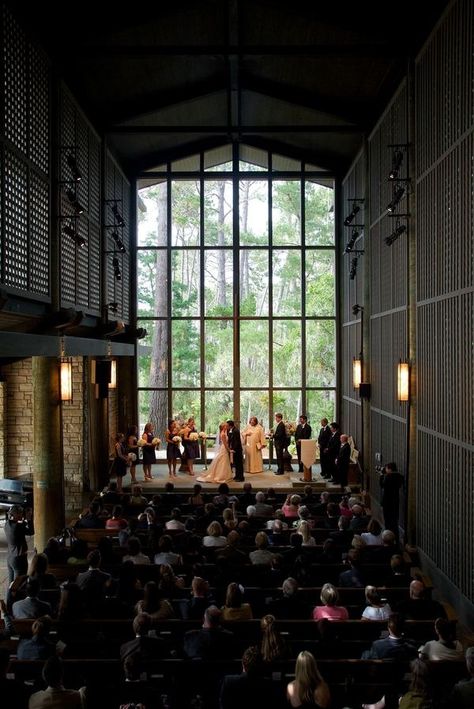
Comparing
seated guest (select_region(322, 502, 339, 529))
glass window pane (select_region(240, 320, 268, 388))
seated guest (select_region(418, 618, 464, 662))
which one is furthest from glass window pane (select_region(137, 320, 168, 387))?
seated guest (select_region(418, 618, 464, 662))

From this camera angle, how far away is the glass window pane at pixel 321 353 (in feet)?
67.5

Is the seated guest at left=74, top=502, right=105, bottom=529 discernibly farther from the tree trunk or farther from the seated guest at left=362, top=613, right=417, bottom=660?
the tree trunk

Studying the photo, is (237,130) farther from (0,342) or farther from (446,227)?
(0,342)

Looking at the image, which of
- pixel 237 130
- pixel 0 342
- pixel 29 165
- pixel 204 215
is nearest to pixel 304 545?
pixel 0 342

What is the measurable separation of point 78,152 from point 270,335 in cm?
845

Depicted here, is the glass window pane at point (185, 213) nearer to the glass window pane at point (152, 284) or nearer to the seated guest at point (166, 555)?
the glass window pane at point (152, 284)

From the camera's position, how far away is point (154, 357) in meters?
20.7

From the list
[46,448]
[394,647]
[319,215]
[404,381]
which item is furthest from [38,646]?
[319,215]

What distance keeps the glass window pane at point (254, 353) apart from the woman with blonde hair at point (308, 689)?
52.1 ft

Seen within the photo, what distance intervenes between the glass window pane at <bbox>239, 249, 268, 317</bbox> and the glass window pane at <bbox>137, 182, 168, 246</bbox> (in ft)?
7.91

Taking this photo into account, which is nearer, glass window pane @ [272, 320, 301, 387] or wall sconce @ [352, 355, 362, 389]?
wall sconce @ [352, 355, 362, 389]

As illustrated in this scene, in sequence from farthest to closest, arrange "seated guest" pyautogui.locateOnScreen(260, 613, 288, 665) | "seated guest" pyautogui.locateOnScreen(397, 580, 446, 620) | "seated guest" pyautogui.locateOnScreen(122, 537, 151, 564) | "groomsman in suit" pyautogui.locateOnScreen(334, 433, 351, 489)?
"groomsman in suit" pyautogui.locateOnScreen(334, 433, 351, 489), "seated guest" pyautogui.locateOnScreen(122, 537, 151, 564), "seated guest" pyautogui.locateOnScreen(397, 580, 446, 620), "seated guest" pyautogui.locateOnScreen(260, 613, 288, 665)

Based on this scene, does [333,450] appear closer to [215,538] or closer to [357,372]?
[357,372]

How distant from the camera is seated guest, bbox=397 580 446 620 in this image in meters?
7.02
